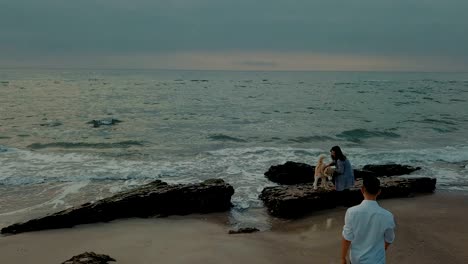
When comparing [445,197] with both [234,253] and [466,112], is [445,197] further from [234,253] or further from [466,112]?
[466,112]

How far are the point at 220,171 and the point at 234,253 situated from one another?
29.4 ft

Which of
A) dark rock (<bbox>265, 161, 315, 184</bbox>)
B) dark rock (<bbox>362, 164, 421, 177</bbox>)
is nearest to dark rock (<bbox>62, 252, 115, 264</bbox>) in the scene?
dark rock (<bbox>265, 161, 315, 184</bbox>)

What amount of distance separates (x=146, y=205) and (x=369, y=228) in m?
7.99

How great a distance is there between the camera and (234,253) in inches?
332

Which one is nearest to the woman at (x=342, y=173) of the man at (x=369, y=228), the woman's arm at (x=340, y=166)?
the woman's arm at (x=340, y=166)

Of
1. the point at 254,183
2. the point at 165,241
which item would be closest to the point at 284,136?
the point at 254,183

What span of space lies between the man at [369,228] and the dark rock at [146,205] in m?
7.62

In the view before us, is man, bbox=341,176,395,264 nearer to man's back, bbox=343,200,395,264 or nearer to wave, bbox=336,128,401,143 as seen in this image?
man's back, bbox=343,200,395,264

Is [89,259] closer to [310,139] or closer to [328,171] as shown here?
[328,171]

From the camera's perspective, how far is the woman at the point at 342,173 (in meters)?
11.0

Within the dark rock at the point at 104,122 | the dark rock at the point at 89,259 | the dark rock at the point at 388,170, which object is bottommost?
the dark rock at the point at 104,122

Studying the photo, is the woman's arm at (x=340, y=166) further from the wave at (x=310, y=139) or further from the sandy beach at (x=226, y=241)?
the wave at (x=310, y=139)

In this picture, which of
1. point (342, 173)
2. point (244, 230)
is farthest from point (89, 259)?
point (342, 173)

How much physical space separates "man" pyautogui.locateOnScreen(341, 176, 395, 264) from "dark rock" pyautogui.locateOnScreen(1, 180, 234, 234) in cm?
762
